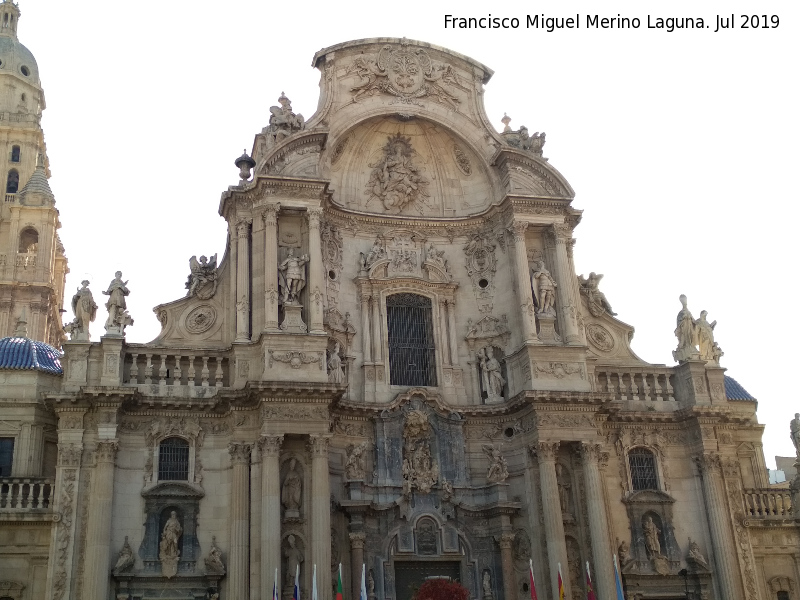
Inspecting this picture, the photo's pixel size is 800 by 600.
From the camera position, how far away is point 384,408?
25.4 meters

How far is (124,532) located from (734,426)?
17.6 meters

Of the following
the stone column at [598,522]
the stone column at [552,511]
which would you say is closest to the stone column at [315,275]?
the stone column at [552,511]

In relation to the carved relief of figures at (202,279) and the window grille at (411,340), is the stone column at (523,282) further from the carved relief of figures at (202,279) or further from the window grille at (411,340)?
the carved relief of figures at (202,279)

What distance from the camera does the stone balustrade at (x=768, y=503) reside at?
2670 centimetres

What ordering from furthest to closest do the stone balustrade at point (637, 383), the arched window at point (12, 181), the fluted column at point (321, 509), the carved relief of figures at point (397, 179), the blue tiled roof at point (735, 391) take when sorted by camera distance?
the arched window at point (12, 181), the blue tiled roof at point (735, 391), the carved relief of figures at point (397, 179), the stone balustrade at point (637, 383), the fluted column at point (321, 509)

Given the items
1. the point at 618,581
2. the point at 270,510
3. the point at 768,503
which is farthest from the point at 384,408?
the point at 768,503

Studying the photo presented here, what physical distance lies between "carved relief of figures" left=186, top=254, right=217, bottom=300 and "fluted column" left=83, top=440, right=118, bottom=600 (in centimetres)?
517

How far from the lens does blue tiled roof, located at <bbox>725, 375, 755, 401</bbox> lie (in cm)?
3369

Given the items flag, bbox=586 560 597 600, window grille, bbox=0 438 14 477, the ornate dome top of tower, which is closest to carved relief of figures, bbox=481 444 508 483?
flag, bbox=586 560 597 600

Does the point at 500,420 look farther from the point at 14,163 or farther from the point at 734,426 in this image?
the point at 14,163

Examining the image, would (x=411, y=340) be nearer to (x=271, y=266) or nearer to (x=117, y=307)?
(x=271, y=266)

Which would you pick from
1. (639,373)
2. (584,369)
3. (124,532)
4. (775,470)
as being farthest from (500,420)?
(775,470)

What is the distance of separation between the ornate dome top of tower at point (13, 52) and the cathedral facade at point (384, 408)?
27483 mm

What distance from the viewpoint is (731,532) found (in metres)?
25.6
